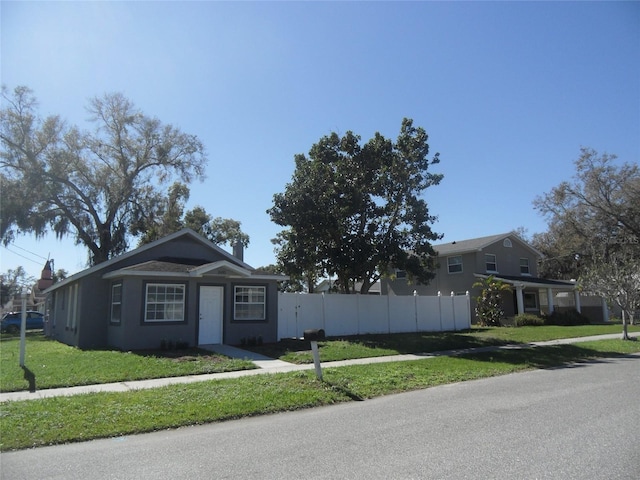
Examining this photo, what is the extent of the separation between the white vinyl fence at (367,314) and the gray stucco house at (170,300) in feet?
5.18

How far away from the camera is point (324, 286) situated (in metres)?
45.0

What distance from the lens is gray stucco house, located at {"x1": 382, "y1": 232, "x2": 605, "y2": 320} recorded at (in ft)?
111

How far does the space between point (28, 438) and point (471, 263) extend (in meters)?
31.3

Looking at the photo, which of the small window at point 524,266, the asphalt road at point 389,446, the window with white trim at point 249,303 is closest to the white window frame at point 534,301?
the small window at point 524,266

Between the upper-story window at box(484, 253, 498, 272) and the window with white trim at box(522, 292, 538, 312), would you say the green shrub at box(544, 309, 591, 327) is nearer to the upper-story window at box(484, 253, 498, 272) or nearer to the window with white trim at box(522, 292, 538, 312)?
the window with white trim at box(522, 292, 538, 312)

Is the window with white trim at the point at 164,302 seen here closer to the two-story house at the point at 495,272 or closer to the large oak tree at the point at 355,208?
the large oak tree at the point at 355,208

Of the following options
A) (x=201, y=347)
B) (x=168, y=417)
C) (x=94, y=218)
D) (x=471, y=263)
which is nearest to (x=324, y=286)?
(x=471, y=263)

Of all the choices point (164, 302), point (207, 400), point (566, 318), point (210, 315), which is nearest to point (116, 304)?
point (164, 302)

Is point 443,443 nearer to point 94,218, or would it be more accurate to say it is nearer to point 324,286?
point 94,218

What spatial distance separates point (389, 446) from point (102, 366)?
9326mm

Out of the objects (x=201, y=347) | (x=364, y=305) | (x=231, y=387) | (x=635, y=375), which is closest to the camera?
(x=231, y=387)

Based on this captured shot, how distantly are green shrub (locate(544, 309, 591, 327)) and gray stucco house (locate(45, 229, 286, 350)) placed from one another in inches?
820

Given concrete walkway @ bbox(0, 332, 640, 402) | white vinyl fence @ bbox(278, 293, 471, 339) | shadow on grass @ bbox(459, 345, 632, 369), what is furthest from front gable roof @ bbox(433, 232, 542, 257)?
shadow on grass @ bbox(459, 345, 632, 369)

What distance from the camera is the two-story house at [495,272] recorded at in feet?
111
